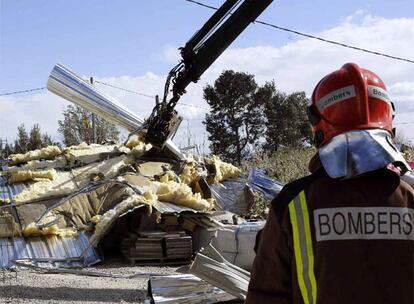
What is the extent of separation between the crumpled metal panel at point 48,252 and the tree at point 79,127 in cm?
1512

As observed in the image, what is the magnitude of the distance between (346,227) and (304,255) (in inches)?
5.6

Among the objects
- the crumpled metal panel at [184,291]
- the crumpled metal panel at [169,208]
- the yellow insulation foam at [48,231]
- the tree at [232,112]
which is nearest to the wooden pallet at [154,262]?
the crumpled metal panel at [169,208]

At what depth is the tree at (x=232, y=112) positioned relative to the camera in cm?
2330

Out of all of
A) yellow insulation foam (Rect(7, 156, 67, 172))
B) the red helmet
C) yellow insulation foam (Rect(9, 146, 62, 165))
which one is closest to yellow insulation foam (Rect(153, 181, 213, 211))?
yellow insulation foam (Rect(7, 156, 67, 172))

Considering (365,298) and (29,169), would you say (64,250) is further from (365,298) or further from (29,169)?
(365,298)

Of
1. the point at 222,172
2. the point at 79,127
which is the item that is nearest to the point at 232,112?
the point at 79,127

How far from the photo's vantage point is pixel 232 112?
77.4 ft

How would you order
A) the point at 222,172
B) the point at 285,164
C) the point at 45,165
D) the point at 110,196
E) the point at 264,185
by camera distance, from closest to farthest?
the point at 110,196 < the point at 264,185 < the point at 45,165 < the point at 222,172 < the point at 285,164

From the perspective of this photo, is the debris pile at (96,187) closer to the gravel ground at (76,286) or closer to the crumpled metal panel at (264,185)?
the crumpled metal panel at (264,185)

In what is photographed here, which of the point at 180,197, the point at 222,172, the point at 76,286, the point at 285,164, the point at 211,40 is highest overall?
the point at 211,40

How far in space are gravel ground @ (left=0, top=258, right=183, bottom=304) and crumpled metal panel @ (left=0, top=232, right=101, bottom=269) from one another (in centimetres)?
31

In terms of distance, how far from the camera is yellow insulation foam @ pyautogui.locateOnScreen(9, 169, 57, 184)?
10820 mm

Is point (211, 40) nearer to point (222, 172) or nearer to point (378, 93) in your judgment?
point (222, 172)

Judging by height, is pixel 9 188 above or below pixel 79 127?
below
